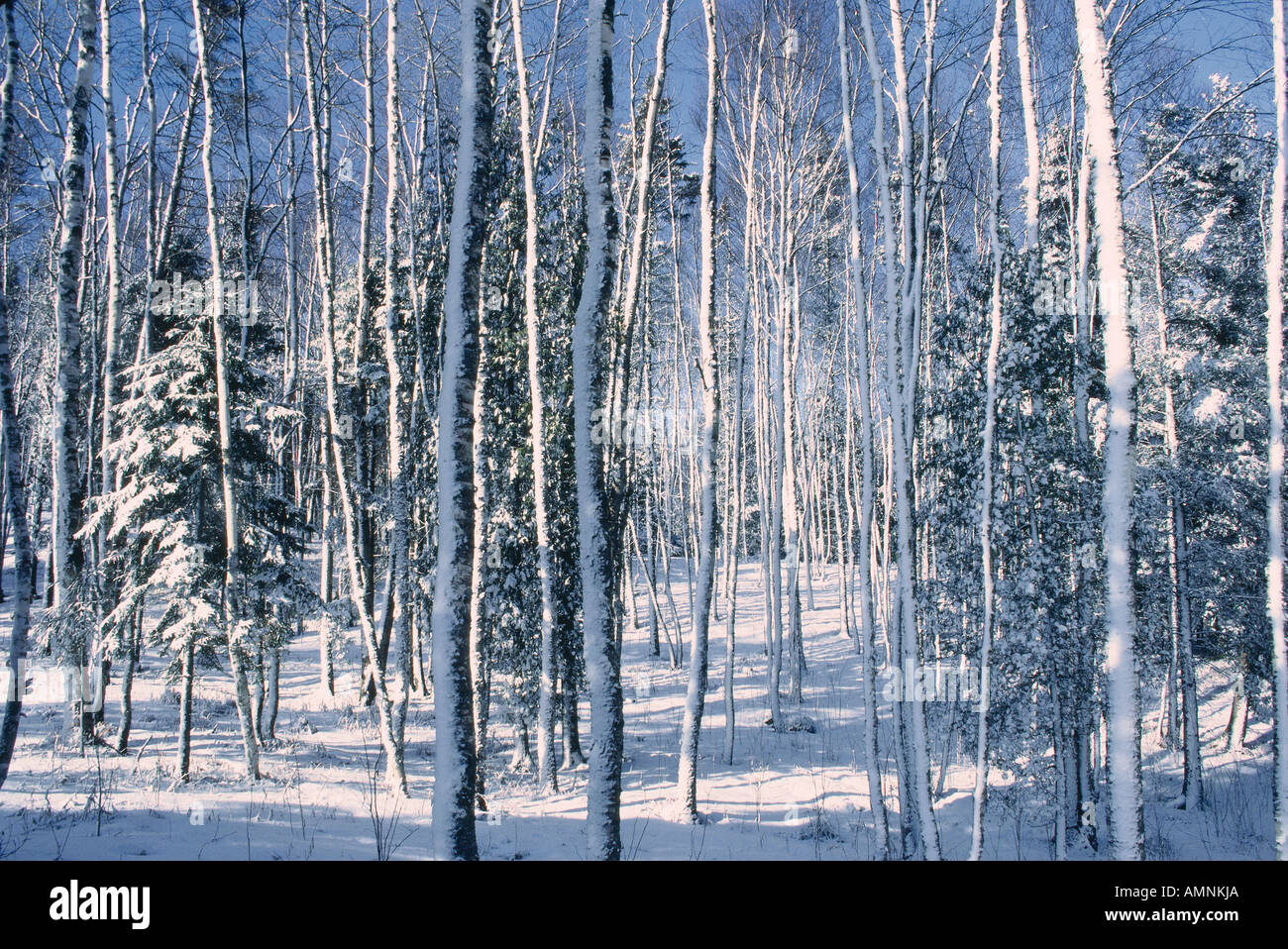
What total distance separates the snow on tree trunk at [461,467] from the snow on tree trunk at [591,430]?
697mm

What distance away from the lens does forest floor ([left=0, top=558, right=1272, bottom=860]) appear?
6.16 m

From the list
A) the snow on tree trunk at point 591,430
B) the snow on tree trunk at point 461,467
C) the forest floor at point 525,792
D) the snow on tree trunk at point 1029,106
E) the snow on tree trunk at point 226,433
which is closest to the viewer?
the snow on tree trunk at point 461,467

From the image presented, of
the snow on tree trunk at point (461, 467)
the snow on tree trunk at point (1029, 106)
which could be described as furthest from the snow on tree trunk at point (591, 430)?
the snow on tree trunk at point (1029, 106)

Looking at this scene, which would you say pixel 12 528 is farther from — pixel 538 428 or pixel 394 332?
pixel 538 428

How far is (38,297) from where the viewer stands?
2003 cm

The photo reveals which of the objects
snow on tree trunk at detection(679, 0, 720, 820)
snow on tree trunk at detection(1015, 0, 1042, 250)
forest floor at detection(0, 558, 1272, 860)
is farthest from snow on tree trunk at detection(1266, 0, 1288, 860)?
snow on tree trunk at detection(679, 0, 720, 820)

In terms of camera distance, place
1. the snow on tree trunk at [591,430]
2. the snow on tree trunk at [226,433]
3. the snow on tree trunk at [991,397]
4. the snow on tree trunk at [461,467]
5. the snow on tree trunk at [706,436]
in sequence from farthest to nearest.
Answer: the snow on tree trunk at [226,433]
the snow on tree trunk at [706,436]
the snow on tree trunk at [991,397]
the snow on tree trunk at [591,430]
the snow on tree trunk at [461,467]

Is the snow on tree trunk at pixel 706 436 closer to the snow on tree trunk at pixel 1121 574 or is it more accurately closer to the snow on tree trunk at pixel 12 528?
the snow on tree trunk at pixel 1121 574

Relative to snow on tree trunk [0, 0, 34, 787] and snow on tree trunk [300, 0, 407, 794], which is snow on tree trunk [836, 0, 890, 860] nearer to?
snow on tree trunk [300, 0, 407, 794]

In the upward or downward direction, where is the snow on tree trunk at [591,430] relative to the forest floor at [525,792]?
upward

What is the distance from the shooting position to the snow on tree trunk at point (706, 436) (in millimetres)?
8125

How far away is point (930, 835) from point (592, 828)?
3.83 metres

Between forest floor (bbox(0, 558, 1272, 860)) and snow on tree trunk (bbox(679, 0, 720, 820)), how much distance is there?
0.87 m

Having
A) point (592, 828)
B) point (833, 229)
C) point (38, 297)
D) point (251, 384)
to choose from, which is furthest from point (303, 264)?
point (592, 828)
